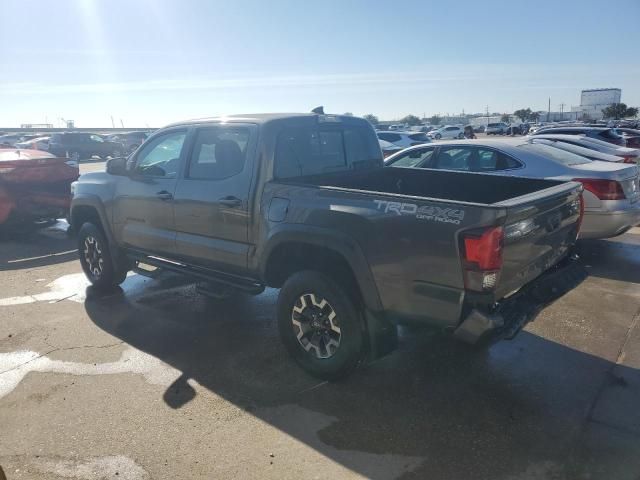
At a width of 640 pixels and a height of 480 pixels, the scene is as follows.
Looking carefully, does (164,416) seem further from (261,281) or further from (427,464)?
(427,464)

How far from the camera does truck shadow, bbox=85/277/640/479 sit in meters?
2.91

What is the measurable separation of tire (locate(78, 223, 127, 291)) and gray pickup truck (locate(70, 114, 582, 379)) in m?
0.11

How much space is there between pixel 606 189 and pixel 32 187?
352 inches

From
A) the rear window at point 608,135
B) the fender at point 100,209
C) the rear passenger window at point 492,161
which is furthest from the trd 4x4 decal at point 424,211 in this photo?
the rear window at point 608,135

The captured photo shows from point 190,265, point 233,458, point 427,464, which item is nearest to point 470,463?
point 427,464

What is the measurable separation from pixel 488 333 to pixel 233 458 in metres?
1.67

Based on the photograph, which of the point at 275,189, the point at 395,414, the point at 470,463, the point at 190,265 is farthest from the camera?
the point at 190,265

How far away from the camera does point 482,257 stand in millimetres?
2826

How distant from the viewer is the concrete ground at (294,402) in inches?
115

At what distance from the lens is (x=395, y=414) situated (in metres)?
3.38

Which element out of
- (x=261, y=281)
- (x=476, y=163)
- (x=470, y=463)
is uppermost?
(x=476, y=163)

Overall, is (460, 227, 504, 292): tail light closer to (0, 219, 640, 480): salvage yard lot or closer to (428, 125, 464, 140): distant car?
(0, 219, 640, 480): salvage yard lot

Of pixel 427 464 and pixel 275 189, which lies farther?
pixel 275 189

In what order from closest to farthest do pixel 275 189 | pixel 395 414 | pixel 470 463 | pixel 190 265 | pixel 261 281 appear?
1. pixel 470 463
2. pixel 395 414
3. pixel 275 189
4. pixel 261 281
5. pixel 190 265
